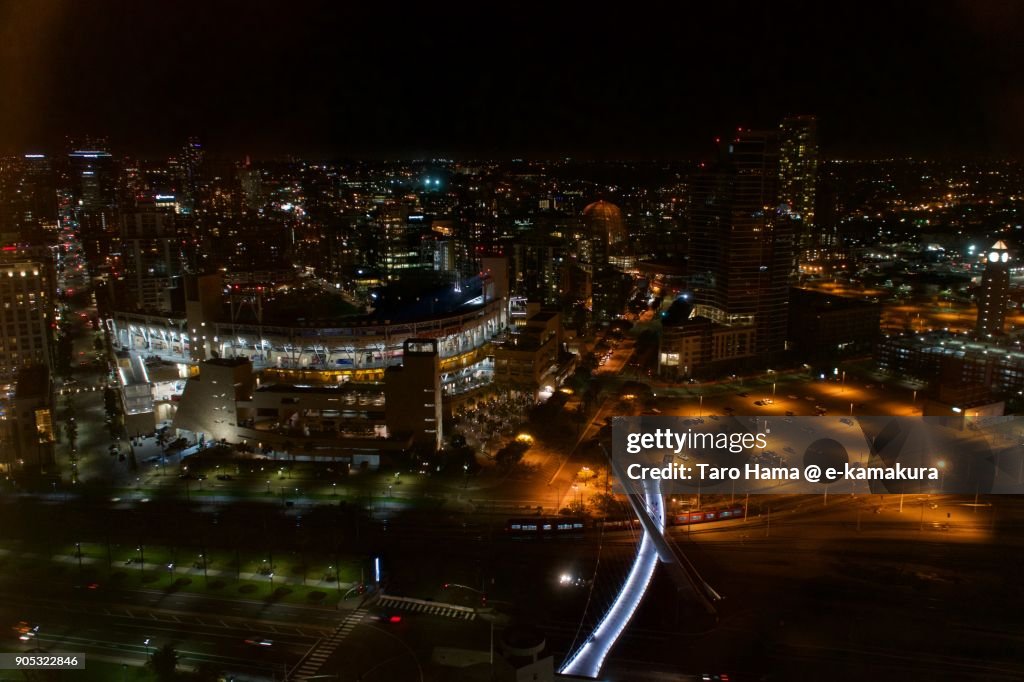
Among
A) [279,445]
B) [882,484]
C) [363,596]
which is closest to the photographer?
[363,596]

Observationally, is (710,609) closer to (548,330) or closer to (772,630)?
(772,630)

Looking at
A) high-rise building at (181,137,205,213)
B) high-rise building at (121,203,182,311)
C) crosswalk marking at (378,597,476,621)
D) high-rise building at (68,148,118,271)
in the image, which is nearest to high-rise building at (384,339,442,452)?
crosswalk marking at (378,597,476,621)

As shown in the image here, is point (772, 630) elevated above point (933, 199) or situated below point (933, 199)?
below

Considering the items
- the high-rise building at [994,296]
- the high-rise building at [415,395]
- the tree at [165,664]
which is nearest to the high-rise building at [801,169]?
the high-rise building at [994,296]

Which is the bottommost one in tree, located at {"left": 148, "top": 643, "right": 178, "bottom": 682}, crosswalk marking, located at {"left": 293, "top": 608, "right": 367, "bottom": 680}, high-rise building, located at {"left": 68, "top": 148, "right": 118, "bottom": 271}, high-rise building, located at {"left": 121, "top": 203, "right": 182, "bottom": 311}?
crosswalk marking, located at {"left": 293, "top": 608, "right": 367, "bottom": 680}

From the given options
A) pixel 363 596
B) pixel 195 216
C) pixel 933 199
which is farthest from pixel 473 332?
pixel 933 199

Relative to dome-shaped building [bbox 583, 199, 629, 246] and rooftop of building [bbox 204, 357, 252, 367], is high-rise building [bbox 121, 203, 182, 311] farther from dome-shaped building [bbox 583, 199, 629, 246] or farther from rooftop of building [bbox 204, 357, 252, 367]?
dome-shaped building [bbox 583, 199, 629, 246]

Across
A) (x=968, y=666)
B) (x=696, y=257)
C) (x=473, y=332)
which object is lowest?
(x=968, y=666)
